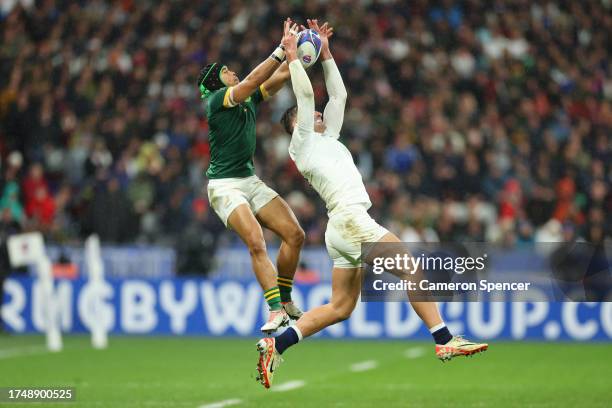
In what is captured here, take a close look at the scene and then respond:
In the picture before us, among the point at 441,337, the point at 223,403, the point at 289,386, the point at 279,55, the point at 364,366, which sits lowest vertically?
the point at 364,366

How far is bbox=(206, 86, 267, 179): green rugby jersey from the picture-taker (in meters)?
10.8

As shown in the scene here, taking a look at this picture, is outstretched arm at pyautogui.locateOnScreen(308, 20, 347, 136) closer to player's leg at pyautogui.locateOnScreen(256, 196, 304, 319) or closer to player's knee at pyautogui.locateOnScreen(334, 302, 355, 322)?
player's leg at pyautogui.locateOnScreen(256, 196, 304, 319)

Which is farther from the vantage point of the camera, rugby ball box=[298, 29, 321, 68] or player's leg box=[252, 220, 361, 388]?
rugby ball box=[298, 29, 321, 68]

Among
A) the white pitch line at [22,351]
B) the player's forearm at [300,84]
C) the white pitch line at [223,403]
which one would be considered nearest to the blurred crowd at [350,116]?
the white pitch line at [22,351]

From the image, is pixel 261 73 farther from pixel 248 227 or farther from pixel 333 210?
pixel 248 227

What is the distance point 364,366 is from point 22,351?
5311 millimetres

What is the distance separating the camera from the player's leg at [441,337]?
9.78 metres

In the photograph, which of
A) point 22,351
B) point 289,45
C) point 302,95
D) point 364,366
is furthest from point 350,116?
point 302,95

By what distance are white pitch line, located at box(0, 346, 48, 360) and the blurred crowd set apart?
3124mm

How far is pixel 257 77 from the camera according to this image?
10203 millimetres

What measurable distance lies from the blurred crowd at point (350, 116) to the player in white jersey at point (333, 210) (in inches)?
370

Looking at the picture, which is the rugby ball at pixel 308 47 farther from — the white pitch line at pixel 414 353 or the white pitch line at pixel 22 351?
the white pitch line at pixel 22 351

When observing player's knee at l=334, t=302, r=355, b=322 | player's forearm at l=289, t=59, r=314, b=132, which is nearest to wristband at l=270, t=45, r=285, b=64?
player's forearm at l=289, t=59, r=314, b=132

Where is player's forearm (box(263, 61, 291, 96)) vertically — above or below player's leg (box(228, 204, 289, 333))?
above
